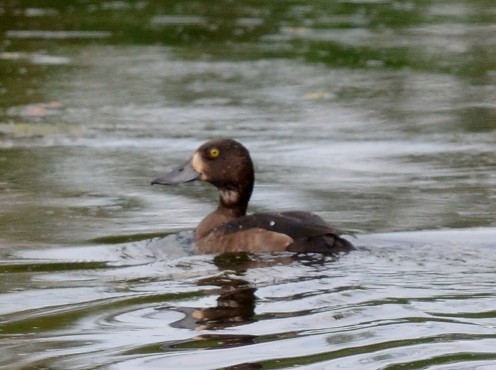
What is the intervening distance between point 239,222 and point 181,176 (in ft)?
3.26

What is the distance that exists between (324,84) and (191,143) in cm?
404

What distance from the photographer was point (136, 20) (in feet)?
76.9

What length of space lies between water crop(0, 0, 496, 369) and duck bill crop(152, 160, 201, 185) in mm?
352

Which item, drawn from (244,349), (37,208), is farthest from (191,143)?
(244,349)

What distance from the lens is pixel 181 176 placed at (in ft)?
34.3

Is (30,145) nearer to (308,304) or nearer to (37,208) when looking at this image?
(37,208)

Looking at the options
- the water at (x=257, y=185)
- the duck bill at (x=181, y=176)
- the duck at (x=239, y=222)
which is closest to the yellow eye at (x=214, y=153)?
the duck at (x=239, y=222)

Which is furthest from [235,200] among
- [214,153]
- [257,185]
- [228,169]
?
[257,185]

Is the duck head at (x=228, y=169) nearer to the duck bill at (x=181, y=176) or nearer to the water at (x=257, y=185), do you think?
the duck bill at (x=181, y=176)

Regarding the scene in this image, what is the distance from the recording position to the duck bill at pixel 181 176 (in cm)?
1038

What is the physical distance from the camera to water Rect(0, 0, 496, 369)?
7129mm

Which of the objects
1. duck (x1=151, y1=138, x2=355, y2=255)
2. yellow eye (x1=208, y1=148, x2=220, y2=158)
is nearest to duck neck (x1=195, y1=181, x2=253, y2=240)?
duck (x1=151, y1=138, x2=355, y2=255)

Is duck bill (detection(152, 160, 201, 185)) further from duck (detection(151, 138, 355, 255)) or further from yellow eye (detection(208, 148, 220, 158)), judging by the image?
yellow eye (detection(208, 148, 220, 158))

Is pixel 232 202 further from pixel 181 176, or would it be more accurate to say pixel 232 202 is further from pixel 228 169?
pixel 181 176
